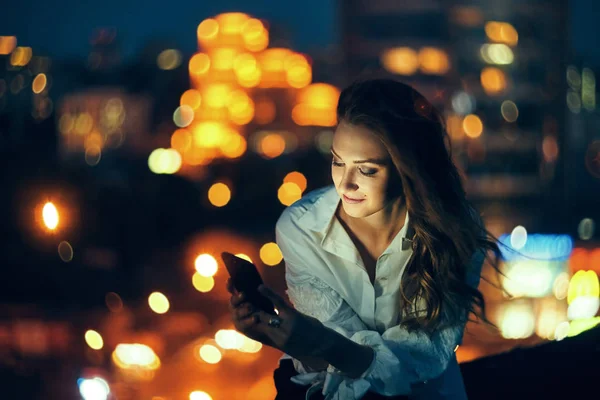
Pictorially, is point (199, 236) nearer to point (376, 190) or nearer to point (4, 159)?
point (4, 159)

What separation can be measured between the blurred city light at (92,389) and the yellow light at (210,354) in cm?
1621

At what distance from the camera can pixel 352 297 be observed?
261 cm

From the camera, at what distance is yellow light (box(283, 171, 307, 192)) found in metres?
52.6

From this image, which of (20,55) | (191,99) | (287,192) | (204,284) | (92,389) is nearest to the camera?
(92,389)

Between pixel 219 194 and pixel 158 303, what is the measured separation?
14895 millimetres

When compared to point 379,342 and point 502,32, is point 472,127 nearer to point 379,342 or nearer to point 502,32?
point 502,32

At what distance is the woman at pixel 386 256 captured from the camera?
2.47 metres

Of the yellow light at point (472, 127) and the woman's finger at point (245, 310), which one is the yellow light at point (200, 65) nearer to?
the yellow light at point (472, 127)

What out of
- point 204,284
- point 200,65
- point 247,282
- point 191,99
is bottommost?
point 247,282

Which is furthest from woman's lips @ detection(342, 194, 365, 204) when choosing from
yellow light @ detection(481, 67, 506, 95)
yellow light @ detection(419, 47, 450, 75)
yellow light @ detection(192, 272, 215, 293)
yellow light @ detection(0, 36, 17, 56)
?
yellow light @ detection(481, 67, 506, 95)

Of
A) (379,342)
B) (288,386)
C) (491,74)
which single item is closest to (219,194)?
(491,74)

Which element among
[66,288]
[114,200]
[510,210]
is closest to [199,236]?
[114,200]

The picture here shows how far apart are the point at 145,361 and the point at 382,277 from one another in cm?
2006

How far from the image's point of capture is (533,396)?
11.0 feet
